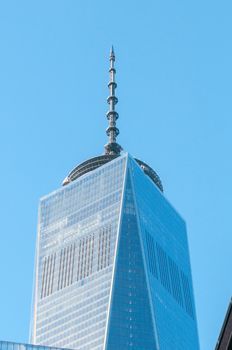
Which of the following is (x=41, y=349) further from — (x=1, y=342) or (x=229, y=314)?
(x=229, y=314)

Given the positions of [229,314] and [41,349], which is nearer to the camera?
[229,314]

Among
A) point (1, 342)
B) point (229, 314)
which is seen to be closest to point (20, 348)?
point (1, 342)

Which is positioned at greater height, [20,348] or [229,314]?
[20,348]

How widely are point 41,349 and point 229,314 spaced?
66.7 m

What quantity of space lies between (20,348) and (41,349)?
7.57ft

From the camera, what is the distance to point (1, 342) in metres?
113

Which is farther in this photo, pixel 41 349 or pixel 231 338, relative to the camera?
pixel 41 349

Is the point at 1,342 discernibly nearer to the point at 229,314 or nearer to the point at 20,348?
the point at 20,348

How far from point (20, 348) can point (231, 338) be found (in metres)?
67.1

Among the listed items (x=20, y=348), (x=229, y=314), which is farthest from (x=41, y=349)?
(x=229, y=314)

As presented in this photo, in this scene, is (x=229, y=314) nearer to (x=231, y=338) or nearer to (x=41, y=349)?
(x=231, y=338)

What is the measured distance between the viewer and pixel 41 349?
11412 centimetres

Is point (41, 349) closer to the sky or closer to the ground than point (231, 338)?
closer to the sky

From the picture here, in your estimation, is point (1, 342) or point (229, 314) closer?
point (229, 314)
